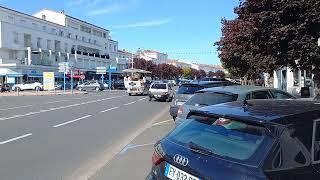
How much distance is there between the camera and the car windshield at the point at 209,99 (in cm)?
1091

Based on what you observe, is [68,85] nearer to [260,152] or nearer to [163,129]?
[163,129]

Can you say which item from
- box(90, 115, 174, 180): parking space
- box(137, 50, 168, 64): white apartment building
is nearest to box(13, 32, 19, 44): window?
box(90, 115, 174, 180): parking space

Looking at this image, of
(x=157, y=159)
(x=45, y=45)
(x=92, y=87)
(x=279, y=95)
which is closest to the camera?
(x=157, y=159)

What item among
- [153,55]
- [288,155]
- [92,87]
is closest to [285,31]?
[288,155]

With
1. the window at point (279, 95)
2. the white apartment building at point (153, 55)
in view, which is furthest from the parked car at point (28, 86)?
the white apartment building at point (153, 55)

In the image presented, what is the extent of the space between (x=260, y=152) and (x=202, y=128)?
33.4 inches

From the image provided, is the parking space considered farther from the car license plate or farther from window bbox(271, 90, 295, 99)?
the car license plate

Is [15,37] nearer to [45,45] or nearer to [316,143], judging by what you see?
[45,45]

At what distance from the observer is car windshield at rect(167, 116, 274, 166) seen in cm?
382

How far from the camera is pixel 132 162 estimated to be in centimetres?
944

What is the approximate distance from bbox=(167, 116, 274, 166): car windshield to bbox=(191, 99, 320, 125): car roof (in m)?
0.08

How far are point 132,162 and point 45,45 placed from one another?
84.3 metres

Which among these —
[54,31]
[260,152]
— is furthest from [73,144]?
[54,31]

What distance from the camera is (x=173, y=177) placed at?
13.9 feet
